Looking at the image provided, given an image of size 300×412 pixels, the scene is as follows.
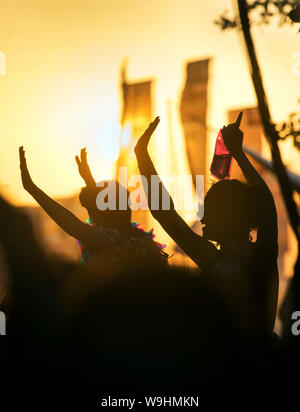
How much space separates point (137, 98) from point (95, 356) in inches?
537

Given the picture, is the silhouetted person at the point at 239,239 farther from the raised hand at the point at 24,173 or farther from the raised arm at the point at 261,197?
the raised hand at the point at 24,173

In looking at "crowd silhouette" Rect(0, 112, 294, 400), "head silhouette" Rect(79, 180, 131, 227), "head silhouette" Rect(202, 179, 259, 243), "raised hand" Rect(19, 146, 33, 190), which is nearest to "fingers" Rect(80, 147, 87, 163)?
"head silhouette" Rect(79, 180, 131, 227)

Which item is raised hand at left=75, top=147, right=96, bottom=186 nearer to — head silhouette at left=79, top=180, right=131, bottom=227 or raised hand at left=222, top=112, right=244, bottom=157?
head silhouette at left=79, top=180, right=131, bottom=227

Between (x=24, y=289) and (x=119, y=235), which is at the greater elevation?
(x=119, y=235)

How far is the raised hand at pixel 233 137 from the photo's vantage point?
1.74 metres

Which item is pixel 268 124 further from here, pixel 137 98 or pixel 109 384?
pixel 137 98

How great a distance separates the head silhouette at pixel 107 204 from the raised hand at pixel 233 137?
0.76m

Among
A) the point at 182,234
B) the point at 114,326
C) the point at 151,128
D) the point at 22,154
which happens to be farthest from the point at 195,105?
the point at 114,326

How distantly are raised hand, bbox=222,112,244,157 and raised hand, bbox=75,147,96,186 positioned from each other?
0.85 meters

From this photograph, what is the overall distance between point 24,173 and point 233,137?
2.56ft

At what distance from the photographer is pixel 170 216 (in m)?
1.46

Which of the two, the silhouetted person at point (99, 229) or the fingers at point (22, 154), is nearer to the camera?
the silhouetted person at point (99, 229)

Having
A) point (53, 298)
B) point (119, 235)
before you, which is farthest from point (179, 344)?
point (119, 235)

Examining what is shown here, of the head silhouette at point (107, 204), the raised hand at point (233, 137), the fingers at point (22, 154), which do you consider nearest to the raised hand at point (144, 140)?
the raised hand at point (233, 137)
